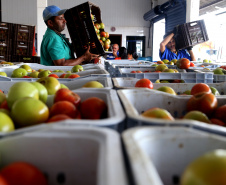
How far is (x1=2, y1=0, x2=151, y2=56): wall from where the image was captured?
487 inches

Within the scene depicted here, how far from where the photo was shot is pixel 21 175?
1.74 feet

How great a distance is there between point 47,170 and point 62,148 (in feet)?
0.24

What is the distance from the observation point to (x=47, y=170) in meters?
0.61

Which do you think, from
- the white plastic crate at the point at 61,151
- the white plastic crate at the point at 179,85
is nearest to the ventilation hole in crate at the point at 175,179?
the white plastic crate at the point at 61,151

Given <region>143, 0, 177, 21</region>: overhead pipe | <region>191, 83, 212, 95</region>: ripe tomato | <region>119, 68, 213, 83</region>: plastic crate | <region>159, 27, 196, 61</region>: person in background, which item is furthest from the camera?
<region>143, 0, 177, 21</region>: overhead pipe

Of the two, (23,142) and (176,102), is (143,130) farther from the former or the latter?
(176,102)

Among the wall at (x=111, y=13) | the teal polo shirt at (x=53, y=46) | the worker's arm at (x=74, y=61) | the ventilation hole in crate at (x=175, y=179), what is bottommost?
the ventilation hole in crate at (x=175, y=179)

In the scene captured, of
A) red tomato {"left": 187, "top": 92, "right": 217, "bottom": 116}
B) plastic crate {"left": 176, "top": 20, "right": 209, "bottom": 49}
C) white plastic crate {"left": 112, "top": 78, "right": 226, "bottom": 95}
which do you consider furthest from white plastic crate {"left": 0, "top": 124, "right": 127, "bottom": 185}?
plastic crate {"left": 176, "top": 20, "right": 209, "bottom": 49}

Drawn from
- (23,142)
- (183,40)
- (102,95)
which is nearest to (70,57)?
(183,40)

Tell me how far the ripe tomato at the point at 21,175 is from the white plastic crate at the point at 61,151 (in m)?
0.06

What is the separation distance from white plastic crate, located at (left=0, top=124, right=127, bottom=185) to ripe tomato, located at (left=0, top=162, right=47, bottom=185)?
6 cm

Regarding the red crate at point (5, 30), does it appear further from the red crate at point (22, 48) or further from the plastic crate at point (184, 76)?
the plastic crate at point (184, 76)

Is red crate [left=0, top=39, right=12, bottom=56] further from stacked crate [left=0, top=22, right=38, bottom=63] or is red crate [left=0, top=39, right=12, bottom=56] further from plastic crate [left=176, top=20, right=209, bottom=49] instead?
plastic crate [left=176, top=20, right=209, bottom=49]

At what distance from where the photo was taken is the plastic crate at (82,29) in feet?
10.6
